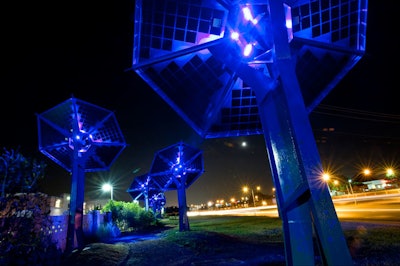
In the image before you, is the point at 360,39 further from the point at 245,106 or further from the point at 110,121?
the point at 110,121

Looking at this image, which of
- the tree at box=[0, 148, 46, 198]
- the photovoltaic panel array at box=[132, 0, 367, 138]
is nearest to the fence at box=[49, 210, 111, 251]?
the tree at box=[0, 148, 46, 198]

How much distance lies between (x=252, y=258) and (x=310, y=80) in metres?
7.43

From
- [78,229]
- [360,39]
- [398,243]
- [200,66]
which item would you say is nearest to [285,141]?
[200,66]

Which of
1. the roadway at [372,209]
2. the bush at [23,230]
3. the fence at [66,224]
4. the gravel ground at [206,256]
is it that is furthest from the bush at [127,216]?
the bush at [23,230]

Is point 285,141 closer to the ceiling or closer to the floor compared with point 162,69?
closer to the floor

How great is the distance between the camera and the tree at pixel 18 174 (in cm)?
1024

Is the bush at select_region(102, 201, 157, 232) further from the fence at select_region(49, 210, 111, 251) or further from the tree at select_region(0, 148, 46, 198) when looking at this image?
the tree at select_region(0, 148, 46, 198)

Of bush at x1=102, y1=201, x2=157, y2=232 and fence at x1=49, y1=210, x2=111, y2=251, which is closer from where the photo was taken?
fence at x1=49, y1=210, x2=111, y2=251

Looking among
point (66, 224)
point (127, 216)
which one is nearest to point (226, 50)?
point (66, 224)

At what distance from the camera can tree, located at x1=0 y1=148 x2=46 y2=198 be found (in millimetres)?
10242

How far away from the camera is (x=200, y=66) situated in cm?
882

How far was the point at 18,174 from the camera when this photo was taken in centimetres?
1061

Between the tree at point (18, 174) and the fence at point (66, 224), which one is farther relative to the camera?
the fence at point (66, 224)

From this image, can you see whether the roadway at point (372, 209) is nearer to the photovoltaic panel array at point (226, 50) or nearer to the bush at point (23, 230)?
the photovoltaic panel array at point (226, 50)
